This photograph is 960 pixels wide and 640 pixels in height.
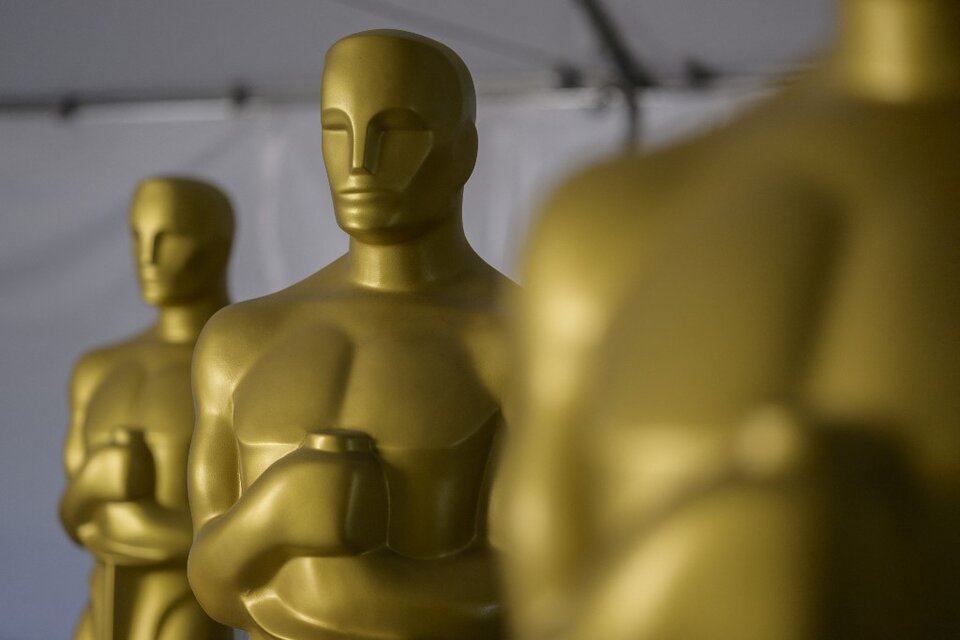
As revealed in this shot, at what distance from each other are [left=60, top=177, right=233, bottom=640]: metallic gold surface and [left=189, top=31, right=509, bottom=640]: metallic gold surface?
3.05 feet

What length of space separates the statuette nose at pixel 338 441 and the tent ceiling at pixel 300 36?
8.62 feet

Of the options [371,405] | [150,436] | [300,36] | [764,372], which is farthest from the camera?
[300,36]

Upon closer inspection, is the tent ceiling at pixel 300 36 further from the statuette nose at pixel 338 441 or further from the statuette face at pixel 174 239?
the statuette nose at pixel 338 441

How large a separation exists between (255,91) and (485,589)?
140 inches

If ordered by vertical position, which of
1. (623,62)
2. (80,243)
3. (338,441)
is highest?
(623,62)

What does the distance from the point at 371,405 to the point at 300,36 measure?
333 centimetres

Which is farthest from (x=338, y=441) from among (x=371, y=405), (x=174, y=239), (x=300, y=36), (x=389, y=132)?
(x=300, y=36)

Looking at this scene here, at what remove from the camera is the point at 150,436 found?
2.90 meters

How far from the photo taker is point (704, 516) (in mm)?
653

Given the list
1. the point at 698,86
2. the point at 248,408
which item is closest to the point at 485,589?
the point at 248,408

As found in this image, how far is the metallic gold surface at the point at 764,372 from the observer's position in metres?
0.65

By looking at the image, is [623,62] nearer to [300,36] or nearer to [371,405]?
[300,36]

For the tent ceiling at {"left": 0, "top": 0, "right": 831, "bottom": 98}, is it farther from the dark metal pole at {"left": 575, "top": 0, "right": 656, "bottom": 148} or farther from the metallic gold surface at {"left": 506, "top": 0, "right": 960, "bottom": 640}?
the metallic gold surface at {"left": 506, "top": 0, "right": 960, "bottom": 640}

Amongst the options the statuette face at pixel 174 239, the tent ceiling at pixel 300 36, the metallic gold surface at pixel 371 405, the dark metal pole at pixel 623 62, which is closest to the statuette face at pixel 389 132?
the metallic gold surface at pixel 371 405
